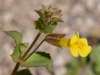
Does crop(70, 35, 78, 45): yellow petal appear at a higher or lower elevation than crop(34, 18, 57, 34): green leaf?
lower

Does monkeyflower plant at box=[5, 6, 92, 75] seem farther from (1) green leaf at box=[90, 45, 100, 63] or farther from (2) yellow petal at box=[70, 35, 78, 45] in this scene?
(1) green leaf at box=[90, 45, 100, 63]

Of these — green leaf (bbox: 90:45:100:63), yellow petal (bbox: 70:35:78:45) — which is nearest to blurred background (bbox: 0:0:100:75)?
green leaf (bbox: 90:45:100:63)

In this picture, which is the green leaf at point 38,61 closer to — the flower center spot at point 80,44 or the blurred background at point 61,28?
the flower center spot at point 80,44

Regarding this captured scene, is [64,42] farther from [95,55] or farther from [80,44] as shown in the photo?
[95,55]

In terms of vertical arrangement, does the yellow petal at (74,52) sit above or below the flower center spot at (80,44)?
below

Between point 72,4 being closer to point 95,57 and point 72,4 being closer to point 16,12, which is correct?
point 16,12

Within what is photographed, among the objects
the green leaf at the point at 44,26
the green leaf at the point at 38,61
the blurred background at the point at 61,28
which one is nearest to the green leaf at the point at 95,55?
the blurred background at the point at 61,28

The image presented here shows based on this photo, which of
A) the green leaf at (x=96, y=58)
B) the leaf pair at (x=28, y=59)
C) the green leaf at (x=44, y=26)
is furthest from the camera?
the green leaf at (x=96, y=58)

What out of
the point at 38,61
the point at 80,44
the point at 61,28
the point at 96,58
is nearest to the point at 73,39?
the point at 80,44
